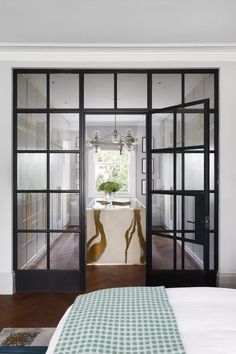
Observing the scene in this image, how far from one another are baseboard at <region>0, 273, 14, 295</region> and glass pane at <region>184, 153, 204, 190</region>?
2.24m

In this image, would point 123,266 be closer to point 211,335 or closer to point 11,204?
point 11,204

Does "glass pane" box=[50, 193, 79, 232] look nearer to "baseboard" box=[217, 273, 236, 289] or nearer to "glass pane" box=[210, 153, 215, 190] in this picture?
"glass pane" box=[210, 153, 215, 190]

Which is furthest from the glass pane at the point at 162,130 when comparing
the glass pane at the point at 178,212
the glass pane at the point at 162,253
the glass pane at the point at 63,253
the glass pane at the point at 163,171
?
the glass pane at the point at 63,253

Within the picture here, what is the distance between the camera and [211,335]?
1407 mm

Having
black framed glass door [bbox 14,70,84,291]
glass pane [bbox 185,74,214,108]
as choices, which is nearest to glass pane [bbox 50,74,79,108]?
black framed glass door [bbox 14,70,84,291]

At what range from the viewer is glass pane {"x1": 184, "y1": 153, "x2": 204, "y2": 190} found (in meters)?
3.46

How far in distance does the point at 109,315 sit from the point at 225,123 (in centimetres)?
289

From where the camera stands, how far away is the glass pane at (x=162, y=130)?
3773mm

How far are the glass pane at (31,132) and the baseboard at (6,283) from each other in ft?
4.85

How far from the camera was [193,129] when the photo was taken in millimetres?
3547

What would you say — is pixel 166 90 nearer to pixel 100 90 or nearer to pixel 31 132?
pixel 100 90

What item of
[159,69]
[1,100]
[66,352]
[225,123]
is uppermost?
[159,69]

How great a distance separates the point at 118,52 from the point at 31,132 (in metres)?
1.36
